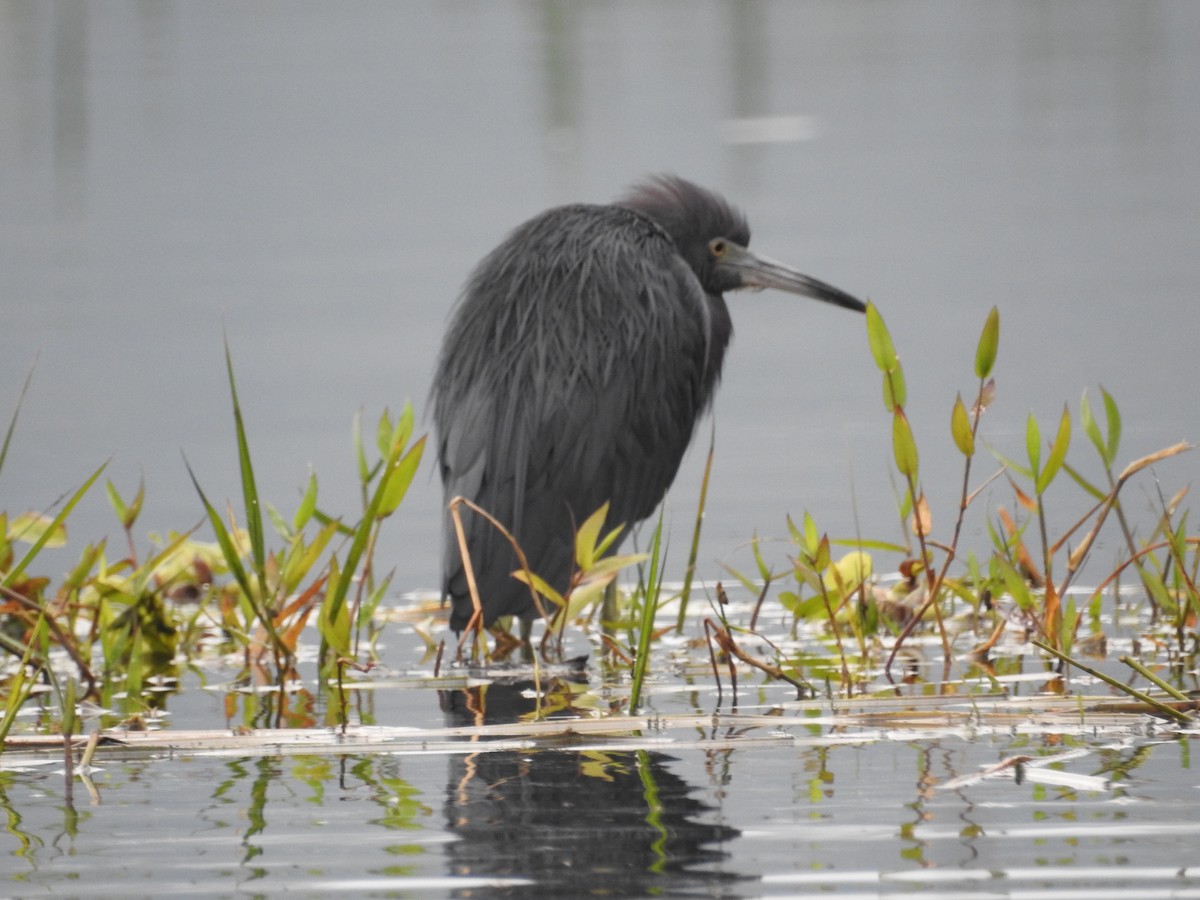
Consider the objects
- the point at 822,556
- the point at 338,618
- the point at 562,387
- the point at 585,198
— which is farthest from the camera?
the point at 585,198

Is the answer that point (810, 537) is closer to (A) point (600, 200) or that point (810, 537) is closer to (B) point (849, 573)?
(B) point (849, 573)

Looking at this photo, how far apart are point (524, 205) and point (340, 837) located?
12.5m

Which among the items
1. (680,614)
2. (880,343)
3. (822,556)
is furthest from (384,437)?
(880,343)

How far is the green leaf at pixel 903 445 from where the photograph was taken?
136 inches

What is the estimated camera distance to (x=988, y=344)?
131 inches

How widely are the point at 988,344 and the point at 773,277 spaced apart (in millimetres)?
2241

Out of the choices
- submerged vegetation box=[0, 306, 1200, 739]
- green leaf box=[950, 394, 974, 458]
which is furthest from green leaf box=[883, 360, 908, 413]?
green leaf box=[950, 394, 974, 458]

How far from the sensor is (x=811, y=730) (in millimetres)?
2967

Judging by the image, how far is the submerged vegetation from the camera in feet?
10.8

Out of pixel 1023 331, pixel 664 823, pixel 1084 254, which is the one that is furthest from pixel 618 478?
pixel 1084 254

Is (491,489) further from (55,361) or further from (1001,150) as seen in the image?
(1001,150)

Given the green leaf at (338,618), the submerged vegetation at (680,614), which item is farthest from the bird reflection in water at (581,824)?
the green leaf at (338,618)

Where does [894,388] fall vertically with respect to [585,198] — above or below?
below

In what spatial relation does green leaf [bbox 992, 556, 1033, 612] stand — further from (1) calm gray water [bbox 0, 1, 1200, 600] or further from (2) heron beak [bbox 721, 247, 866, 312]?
(2) heron beak [bbox 721, 247, 866, 312]
